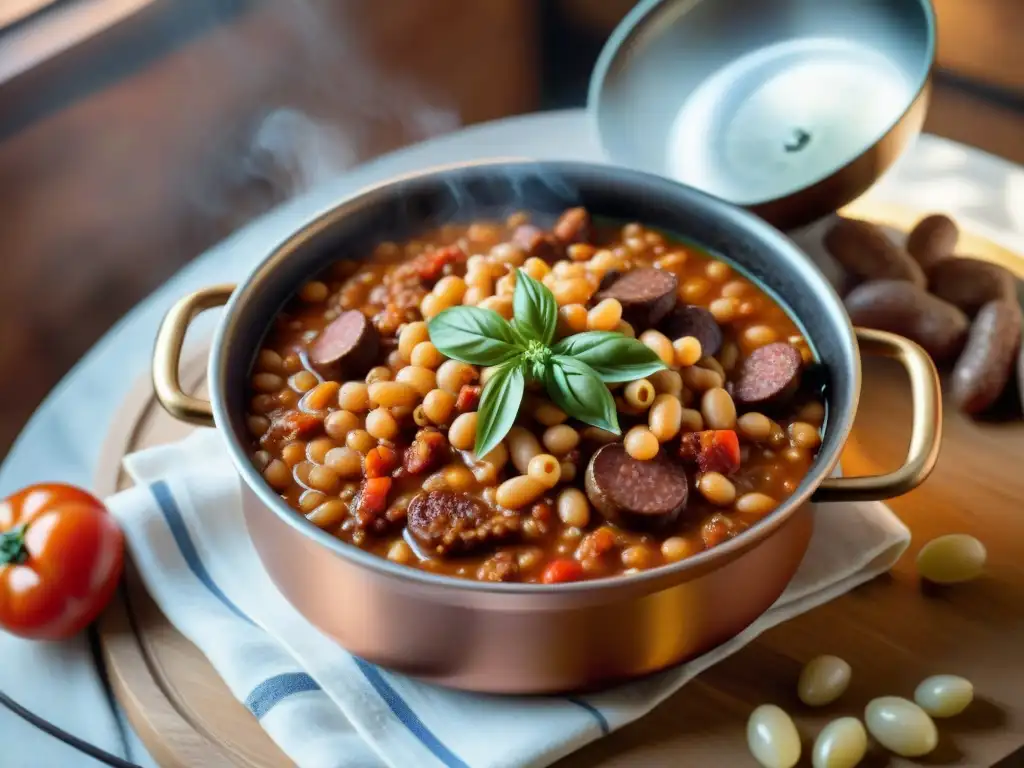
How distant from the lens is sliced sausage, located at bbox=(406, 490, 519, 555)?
5.88 feet

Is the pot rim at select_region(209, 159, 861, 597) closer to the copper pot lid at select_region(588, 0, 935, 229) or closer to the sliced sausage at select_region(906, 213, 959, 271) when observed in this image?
the copper pot lid at select_region(588, 0, 935, 229)

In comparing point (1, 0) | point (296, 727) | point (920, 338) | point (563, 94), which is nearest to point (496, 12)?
point (563, 94)

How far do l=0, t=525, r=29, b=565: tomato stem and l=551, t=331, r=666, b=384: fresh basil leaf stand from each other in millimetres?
1069

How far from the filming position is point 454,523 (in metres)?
1.82

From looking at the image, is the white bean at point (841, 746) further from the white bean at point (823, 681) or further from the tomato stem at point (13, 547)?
the tomato stem at point (13, 547)

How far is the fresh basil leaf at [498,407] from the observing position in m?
1.81

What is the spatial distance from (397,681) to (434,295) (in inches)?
31.0

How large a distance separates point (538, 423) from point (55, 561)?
2.99 ft

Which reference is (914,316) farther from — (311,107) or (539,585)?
(311,107)

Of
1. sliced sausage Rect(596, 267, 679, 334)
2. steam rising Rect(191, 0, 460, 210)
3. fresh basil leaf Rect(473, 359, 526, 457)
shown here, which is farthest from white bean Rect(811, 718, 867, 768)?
steam rising Rect(191, 0, 460, 210)

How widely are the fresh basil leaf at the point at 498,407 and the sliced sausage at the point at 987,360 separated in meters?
1.06

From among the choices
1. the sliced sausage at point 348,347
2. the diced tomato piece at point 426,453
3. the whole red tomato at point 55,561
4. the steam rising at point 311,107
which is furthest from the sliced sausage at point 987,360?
the steam rising at point 311,107

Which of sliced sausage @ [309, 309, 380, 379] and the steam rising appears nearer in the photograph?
sliced sausage @ [309, 309, 380, 379]

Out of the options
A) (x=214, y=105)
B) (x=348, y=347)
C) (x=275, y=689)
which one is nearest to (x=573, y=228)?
(x=348, y=347)
